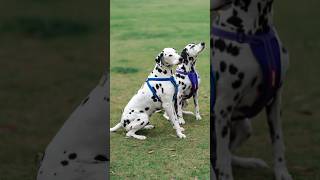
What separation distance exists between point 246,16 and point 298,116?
2.52m

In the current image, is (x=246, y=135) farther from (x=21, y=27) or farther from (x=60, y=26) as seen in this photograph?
(x=21, y=27)

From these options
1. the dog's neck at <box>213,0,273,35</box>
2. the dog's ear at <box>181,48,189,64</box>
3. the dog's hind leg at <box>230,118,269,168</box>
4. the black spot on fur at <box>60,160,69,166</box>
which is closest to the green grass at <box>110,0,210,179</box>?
the dog's ear at <box>181,48,189,64</box>

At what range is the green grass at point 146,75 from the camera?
14.8 ft

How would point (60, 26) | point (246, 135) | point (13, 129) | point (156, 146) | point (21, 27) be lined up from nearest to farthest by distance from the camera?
point (246, 135), point (156, 146), point (13, 129), point (60, 26), point (21, 27)

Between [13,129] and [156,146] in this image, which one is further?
[13,129]

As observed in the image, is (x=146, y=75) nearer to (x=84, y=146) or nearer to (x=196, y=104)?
(x=196, y=104)

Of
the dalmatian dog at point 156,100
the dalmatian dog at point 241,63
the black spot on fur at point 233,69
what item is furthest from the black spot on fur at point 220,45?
the dalmatian dog at point 156,100

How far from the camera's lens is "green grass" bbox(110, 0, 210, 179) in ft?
14.8

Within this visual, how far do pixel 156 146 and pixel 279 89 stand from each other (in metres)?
1.39

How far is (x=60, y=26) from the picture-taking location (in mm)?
10633

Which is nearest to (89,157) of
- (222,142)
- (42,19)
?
(222,142)

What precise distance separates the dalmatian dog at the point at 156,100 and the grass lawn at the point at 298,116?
2.74 ft

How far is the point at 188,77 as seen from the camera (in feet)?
19.3

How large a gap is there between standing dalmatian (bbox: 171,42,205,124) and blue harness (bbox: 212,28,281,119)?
1.88 meters
